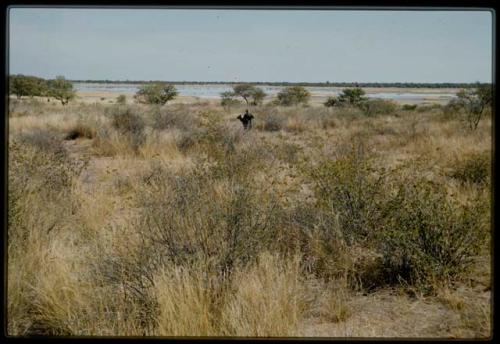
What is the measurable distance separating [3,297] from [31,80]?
43492mm

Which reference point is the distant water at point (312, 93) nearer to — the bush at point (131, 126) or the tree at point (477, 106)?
the tree at point (477, 106)

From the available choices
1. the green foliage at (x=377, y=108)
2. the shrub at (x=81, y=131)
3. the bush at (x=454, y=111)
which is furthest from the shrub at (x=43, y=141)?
the green foliage at (x=377, y=108)

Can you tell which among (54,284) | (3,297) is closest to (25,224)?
(54,284)

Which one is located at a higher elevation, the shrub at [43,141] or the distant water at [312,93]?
the distant water at [312,93]

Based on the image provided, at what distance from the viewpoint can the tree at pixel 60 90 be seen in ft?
132

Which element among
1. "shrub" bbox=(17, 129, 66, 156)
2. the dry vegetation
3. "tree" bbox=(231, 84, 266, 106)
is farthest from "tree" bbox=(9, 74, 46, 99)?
the dry vegetation

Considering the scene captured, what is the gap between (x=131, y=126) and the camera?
15.0 metres

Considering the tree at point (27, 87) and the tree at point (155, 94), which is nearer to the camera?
the tree at point (155, 94)

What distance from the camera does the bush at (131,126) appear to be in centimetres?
1272

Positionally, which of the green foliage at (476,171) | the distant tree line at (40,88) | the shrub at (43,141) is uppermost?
the distant tree line at (40,88)

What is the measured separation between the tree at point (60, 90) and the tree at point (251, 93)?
1380cm

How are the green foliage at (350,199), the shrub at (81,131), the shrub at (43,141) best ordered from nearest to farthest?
the green foliage at (350,199), the shrub at (43,141), the shrub at (81,131)

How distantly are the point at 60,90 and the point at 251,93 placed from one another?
16136mm

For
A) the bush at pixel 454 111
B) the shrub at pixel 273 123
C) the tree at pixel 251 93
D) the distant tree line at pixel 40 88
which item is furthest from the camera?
the tree at pixel 251 93
